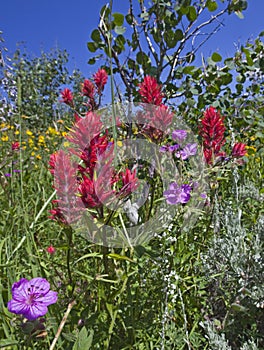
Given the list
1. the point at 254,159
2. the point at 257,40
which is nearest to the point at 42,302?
the point at 257,40

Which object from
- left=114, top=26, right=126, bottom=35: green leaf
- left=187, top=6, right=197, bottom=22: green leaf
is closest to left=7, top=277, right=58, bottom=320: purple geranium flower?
left=114, top=26, right=126, bottom=35: green leaf

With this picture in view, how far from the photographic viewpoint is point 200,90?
207 centimetres

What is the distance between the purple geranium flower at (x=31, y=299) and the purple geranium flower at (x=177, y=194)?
0.47 metres

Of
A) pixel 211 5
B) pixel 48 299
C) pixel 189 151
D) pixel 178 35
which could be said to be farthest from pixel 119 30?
pixel 48 299

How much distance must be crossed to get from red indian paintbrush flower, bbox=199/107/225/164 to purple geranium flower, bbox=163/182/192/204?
165mm

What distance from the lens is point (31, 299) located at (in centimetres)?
72

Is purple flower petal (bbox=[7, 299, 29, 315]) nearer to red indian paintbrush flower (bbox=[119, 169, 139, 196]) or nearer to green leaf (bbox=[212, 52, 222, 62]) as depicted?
red indian paintbrush flower (bbox=[119, 169, 139, 196])

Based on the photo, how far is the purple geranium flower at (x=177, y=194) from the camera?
1.12 meters

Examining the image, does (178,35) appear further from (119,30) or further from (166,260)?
(166,260)

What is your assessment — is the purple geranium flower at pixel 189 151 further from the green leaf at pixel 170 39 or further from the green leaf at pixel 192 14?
the green leaf at pixel 192 14

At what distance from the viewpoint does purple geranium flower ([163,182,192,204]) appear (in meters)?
1.12

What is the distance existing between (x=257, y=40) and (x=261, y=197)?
1289 mm

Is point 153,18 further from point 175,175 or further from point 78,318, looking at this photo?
point 78,318

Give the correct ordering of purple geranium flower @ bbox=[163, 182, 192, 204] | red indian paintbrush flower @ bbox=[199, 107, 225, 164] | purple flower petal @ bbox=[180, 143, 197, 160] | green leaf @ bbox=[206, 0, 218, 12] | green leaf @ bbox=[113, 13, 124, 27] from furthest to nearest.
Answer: green leaf @ bbox=[206, 0, 218, 12]
green leaf @ bbox=[113, 13, 124, 27]
purple flower petal @ bbox=[180, 143, 197, 160]
red indian paintbrush flower @ bbox=[199, 107, 225, 164]
purple geranium flower @ bbox=[163, 182, 192, 204]
